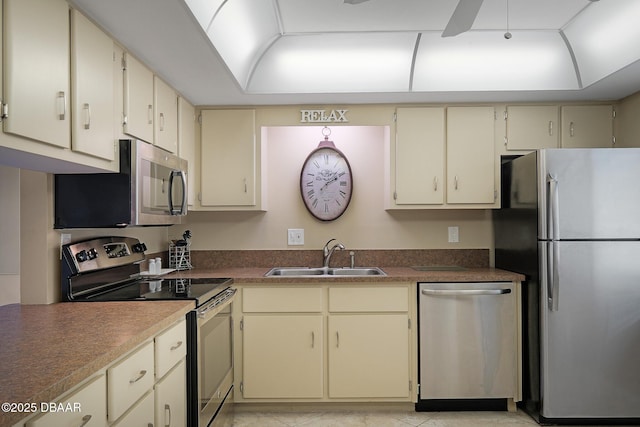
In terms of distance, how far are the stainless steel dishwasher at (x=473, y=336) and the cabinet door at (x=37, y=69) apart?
2.25 m

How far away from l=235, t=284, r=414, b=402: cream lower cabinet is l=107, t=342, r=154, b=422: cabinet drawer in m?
1.27

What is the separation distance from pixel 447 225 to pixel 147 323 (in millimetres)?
2503

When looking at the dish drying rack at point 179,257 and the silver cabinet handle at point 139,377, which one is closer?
the silver cabinet handle at point 139,377

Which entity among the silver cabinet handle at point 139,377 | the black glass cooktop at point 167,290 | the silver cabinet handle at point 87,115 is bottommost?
the silver cabinet handle at point 139,377

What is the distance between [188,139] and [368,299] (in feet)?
5.43

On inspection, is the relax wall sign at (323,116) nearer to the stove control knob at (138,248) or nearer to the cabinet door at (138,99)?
the cabinet door at (138,99)

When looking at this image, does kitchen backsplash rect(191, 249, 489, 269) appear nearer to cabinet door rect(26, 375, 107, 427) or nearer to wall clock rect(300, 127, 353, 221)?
wall clock rect(300, 127, 353, 221)

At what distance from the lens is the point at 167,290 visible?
2287mm

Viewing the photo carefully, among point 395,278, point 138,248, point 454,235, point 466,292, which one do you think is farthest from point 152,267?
point 454,235

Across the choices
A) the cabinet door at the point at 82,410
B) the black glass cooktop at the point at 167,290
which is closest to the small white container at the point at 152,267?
the black glass cooktop at the point at 167,290

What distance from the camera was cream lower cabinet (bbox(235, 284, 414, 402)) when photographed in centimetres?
284

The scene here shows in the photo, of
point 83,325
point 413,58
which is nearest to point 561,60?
point 413,58

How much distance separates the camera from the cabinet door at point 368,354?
284 cm

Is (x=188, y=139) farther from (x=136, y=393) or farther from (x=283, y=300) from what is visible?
(x=136, y=393)
